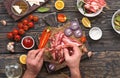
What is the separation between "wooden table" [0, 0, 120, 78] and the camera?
232 centimetres

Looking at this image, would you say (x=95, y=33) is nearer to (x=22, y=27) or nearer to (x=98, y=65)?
(x=98, y=65)

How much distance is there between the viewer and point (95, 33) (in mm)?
2348

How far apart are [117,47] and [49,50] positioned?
413mm

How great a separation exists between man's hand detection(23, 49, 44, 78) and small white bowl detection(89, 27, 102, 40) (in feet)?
1.12

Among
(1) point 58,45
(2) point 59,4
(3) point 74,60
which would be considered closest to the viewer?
(3) point 74,60

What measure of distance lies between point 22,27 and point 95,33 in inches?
17.0

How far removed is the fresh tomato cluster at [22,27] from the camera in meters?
2.31

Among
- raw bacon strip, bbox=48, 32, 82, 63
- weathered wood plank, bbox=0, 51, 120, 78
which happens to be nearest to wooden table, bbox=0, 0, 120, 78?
weathered wood plank, bbox=0, 51, 120, 78

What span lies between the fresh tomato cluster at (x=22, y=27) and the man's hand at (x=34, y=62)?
195 mm

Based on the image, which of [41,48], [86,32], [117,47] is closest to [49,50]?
[41,48]

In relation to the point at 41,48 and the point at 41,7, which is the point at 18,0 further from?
the point at 41,48

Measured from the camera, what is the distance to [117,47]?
92.9 inches

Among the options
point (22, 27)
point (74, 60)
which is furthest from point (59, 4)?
point (74, 60)

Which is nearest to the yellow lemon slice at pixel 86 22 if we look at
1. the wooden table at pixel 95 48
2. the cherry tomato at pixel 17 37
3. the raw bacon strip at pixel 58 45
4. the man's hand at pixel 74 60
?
the wooden table at pixel 95 48
